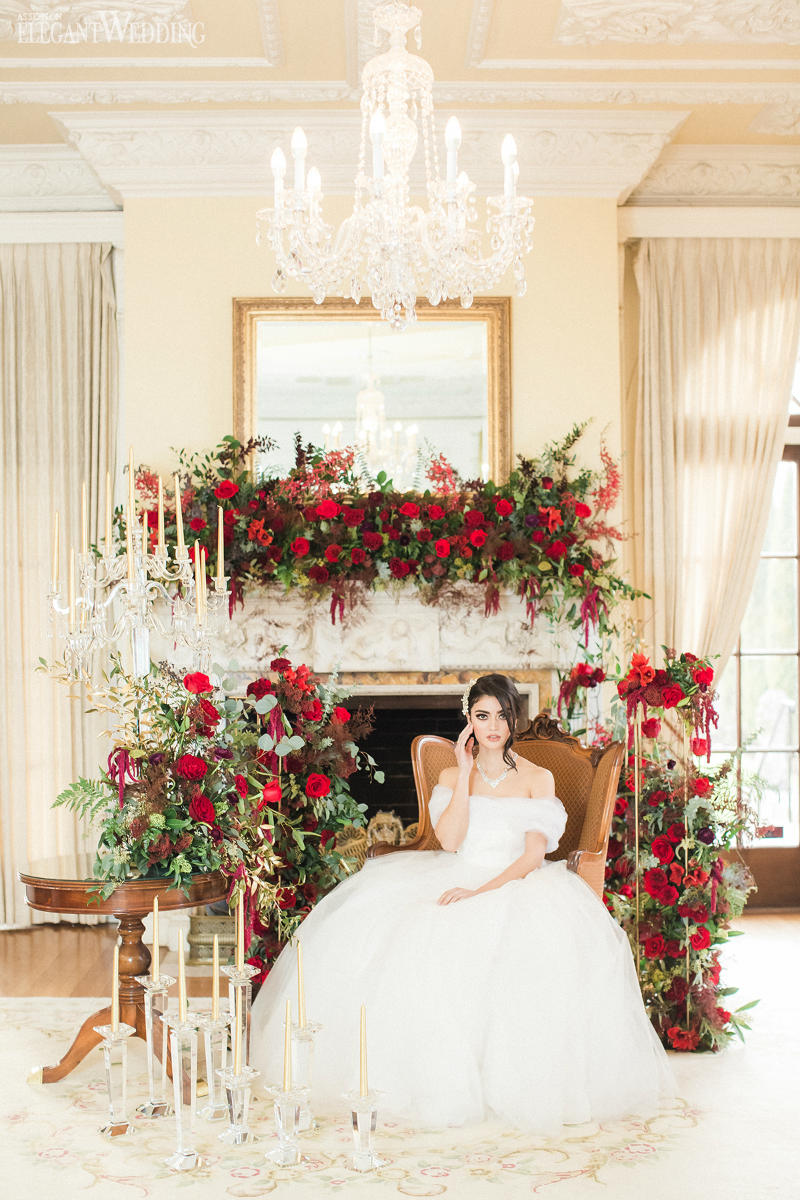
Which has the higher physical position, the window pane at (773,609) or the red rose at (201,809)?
the window pane at (773,609)

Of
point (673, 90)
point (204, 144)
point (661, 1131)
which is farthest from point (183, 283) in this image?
point (661, 1131)

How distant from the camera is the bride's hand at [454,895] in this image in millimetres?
3791

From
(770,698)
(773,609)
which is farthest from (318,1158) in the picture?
(773,609)

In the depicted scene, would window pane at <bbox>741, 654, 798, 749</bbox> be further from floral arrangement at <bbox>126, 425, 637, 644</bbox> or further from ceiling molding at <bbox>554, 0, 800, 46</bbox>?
ceiling molding at <bbox>554, 0, 800, 46</bbox>

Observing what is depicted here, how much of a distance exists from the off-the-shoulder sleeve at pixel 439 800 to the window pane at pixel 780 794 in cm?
294

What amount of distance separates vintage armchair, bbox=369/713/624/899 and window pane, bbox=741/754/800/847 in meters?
2.31

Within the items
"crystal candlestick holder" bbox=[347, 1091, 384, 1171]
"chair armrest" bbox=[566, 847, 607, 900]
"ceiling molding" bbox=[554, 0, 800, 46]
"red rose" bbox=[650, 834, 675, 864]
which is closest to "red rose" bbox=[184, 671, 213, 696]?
"crystal candlestick holder" bbox=[347, 1091, 384, 1171]

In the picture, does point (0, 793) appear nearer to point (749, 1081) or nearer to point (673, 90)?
point (749, 1081)

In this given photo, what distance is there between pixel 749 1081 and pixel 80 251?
5.32 meters

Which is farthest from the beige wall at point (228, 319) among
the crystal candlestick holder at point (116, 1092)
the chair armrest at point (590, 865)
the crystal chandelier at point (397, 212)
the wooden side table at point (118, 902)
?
the crystal candlestick holder at point (116, 1092)

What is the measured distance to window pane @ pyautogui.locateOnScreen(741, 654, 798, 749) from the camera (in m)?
6.57

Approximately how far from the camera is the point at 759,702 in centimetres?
657

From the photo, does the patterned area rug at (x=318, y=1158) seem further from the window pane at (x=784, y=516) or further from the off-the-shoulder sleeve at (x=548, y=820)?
the window pane at (x=784, y=516)

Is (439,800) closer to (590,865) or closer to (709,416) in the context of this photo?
(590,865)
